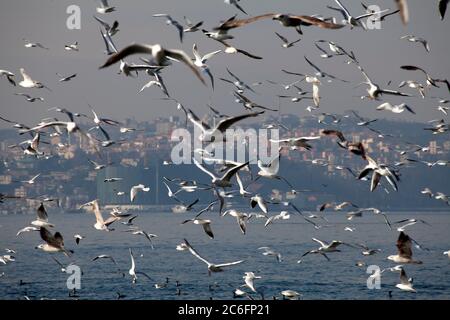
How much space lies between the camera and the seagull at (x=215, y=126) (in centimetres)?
1802

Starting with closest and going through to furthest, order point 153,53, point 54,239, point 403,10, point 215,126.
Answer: point 403,10, point 153,53, point 215,126, point 54,239

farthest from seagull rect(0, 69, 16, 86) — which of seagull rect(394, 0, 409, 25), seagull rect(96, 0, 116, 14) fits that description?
seagull rect(394, 0, 409, 25)

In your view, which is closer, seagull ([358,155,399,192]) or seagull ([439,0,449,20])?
seagull ([439,0,449,20])

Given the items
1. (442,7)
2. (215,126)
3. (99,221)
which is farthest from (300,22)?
(99,221)

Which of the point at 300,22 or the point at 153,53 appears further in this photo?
the point at 300,22

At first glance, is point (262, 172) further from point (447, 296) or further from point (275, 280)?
point (275, 280)

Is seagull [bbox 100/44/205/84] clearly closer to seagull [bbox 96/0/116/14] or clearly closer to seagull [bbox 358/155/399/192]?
seagull [bbox 358/155/399/192]

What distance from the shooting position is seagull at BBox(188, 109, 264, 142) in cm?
1802

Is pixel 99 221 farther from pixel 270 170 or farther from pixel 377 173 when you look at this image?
pixel 377 173

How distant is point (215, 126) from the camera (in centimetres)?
1953

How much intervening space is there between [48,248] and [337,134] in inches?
307

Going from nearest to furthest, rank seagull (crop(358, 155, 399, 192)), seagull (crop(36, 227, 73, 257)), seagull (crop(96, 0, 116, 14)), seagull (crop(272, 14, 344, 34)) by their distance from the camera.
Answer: seagull (crop(272, 14, 344, 34)) < seagull (crop(36, 227, 73, 257)) < seagull (crop(358, 155, 399, 192)) < seagull (crop(96, 0, 116, 14))
